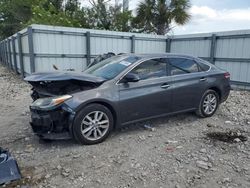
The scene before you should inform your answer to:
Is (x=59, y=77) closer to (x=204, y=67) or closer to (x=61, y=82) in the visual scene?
(x=61, y=82)

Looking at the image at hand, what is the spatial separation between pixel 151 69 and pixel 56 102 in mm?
1948

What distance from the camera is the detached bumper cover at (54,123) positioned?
393 cm

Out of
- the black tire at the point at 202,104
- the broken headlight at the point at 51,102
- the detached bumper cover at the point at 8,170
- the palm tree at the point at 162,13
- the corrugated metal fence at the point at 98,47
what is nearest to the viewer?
the detached bumper cover at the point at 8,170

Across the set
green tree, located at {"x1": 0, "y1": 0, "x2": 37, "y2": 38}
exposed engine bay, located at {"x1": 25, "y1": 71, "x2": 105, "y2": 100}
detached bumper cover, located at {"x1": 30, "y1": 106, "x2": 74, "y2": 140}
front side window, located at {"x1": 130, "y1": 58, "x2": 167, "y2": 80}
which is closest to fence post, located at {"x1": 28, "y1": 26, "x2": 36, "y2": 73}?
exposed engine bay, located at {"x1": 25, "y1": 71, "x2": 105, "y2": 100}

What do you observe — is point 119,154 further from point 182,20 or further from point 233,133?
point 182,20

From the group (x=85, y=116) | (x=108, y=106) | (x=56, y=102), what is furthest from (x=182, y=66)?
(x=56, y=102)

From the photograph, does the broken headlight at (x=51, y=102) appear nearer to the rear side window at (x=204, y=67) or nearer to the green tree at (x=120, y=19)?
the rear side window at (x=204, y=67)

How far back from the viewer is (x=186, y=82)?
518cm

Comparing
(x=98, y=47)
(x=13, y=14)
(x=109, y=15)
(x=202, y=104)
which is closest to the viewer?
(x=202, y=104)

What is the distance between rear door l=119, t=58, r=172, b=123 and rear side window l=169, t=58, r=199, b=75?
0.21 metres

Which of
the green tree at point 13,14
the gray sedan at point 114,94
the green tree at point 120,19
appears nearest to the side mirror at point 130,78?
the gray sedan at point 114,94

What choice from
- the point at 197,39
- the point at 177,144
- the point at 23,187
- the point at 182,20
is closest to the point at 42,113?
the point at 23,187

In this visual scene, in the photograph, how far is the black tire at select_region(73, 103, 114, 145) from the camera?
3.96 m

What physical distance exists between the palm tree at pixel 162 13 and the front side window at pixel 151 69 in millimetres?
12432
